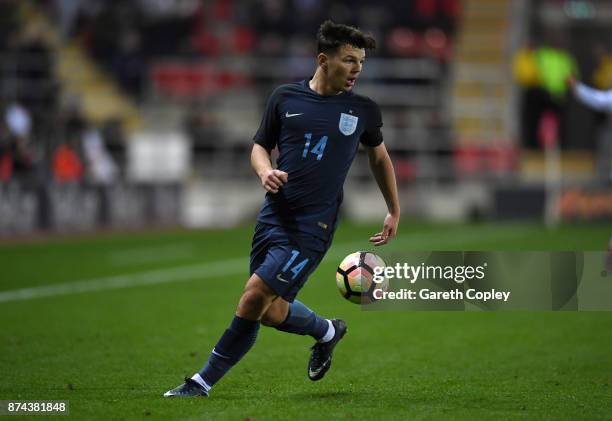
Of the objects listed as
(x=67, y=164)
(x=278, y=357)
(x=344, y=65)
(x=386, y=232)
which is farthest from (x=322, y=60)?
(x=67, y=164)

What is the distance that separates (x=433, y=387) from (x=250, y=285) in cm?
169

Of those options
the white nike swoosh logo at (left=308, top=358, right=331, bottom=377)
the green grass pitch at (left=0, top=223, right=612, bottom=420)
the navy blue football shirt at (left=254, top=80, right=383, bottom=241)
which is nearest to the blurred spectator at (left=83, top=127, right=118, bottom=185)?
the green grass pitch at (left=0, top=223, right=612, bottom=420)

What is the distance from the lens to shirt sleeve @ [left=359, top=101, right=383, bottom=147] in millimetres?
7227

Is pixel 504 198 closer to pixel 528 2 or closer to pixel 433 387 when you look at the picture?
pixel 528 2

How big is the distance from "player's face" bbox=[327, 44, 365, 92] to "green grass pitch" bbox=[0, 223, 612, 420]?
1.98 m

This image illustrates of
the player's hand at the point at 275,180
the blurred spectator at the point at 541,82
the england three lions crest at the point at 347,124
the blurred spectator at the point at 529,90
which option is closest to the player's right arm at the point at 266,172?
the player's hand at the point at 275,180

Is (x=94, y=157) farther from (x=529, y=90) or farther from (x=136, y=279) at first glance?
(x=529, y=90)

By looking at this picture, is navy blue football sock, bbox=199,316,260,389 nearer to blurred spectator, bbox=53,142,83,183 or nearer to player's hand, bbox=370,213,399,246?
player's hand, bbox=370,213,399,246

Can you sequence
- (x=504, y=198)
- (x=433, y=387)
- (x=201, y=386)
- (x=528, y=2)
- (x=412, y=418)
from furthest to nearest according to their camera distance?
(x=528, y=2)
(x=504, y=198)
(x=433, y=387)
(x=201, y=386)
(x=412, y=418)

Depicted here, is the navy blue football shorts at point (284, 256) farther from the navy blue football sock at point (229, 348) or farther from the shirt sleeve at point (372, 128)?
the shirt sleeve at point (372, 128)

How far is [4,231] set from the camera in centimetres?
2170

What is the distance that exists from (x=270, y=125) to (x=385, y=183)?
0.88 meters

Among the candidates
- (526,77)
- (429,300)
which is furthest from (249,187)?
(429,300)

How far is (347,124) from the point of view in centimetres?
712
